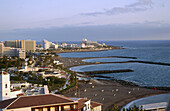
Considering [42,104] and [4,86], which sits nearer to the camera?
[42,104]

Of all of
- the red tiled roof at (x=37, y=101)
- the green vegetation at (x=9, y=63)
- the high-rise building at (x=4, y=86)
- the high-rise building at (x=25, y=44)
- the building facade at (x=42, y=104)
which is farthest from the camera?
the high-rise building at (x=25, y=44)

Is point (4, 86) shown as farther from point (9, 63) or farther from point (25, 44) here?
point (25, 44)

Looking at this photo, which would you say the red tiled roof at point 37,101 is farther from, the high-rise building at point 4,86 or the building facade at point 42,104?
the high-rise building at point 4,86

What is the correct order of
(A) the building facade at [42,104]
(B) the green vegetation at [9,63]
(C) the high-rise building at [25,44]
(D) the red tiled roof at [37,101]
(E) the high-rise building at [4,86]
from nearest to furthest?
(A) the building facade at [42,104], (D) the red tiled roof at [37,101], (E) the high-rise building at [4,86], (B) the green vegetation at [9,63], (C) the high-rise building at [25,44]

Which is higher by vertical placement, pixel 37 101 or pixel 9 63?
pixel 37 101

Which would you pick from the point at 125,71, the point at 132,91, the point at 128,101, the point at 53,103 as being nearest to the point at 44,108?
the point at 53,103

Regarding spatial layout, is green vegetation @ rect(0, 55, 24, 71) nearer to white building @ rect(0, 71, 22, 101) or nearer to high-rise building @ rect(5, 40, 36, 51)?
white building @ rect(0, 71, 22, 101)

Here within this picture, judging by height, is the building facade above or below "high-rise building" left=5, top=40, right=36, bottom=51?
below

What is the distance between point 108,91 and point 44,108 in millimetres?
14250

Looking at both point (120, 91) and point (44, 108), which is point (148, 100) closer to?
point (120, 91)

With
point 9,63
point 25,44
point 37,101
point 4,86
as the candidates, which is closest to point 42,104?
point 37,101

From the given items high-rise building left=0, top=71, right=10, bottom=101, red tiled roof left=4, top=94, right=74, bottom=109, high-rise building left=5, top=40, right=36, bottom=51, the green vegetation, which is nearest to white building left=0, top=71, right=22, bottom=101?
high-rise building left=0, top=71, right=10, bottom=101

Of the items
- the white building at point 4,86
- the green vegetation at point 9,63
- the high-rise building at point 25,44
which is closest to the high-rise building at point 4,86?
the white building at point 4,86

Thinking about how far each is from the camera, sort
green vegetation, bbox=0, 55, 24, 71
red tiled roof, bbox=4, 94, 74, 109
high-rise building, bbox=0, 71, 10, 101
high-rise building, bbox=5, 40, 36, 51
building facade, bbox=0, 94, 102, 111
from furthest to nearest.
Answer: high-rise building, bbox=5, 40, 36, 51
green vegetation, bbox=0, 55, 24, 71
high-rise building, bbox=0, 71, 10, 101
red tiled roof, bbox=4, 94, 74, 109
building facade, bbox=0, 94, 102, 111
